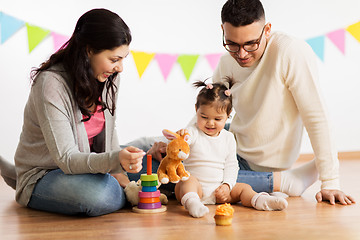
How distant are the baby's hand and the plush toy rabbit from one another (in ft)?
0.56

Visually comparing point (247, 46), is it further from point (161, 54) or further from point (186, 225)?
point (161, 54)

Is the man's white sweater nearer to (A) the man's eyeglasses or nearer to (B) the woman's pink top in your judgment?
(A) the man's eyeglasses

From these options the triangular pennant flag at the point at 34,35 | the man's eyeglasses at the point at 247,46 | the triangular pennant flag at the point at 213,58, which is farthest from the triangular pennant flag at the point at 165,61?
the man's eyeglasses at the point at 247,46

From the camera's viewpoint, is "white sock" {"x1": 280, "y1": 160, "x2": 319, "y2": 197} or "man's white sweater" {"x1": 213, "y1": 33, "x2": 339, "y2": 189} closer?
"man's white sweater" {"x1": 213, "y1": 33, "x2": 339, "y2": 189}

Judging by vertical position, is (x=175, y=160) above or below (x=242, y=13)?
below

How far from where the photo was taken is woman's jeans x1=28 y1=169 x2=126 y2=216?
67.9 inches

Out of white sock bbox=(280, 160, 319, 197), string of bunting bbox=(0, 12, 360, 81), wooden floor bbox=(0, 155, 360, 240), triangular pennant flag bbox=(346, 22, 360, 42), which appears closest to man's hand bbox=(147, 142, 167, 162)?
wooden floor bbox=(0, 155, 360, 240)

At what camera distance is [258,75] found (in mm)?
2074

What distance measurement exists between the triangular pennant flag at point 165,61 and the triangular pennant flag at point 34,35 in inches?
30.7

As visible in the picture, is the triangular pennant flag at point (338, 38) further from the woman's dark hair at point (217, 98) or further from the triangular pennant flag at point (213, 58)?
the woman's dark hair at point (217, 98)

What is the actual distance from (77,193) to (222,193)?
54 cm

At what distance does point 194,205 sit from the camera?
1740mm

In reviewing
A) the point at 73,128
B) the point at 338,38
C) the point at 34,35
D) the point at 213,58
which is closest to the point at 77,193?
the point at 73,128

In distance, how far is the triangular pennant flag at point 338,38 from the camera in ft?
12.4
